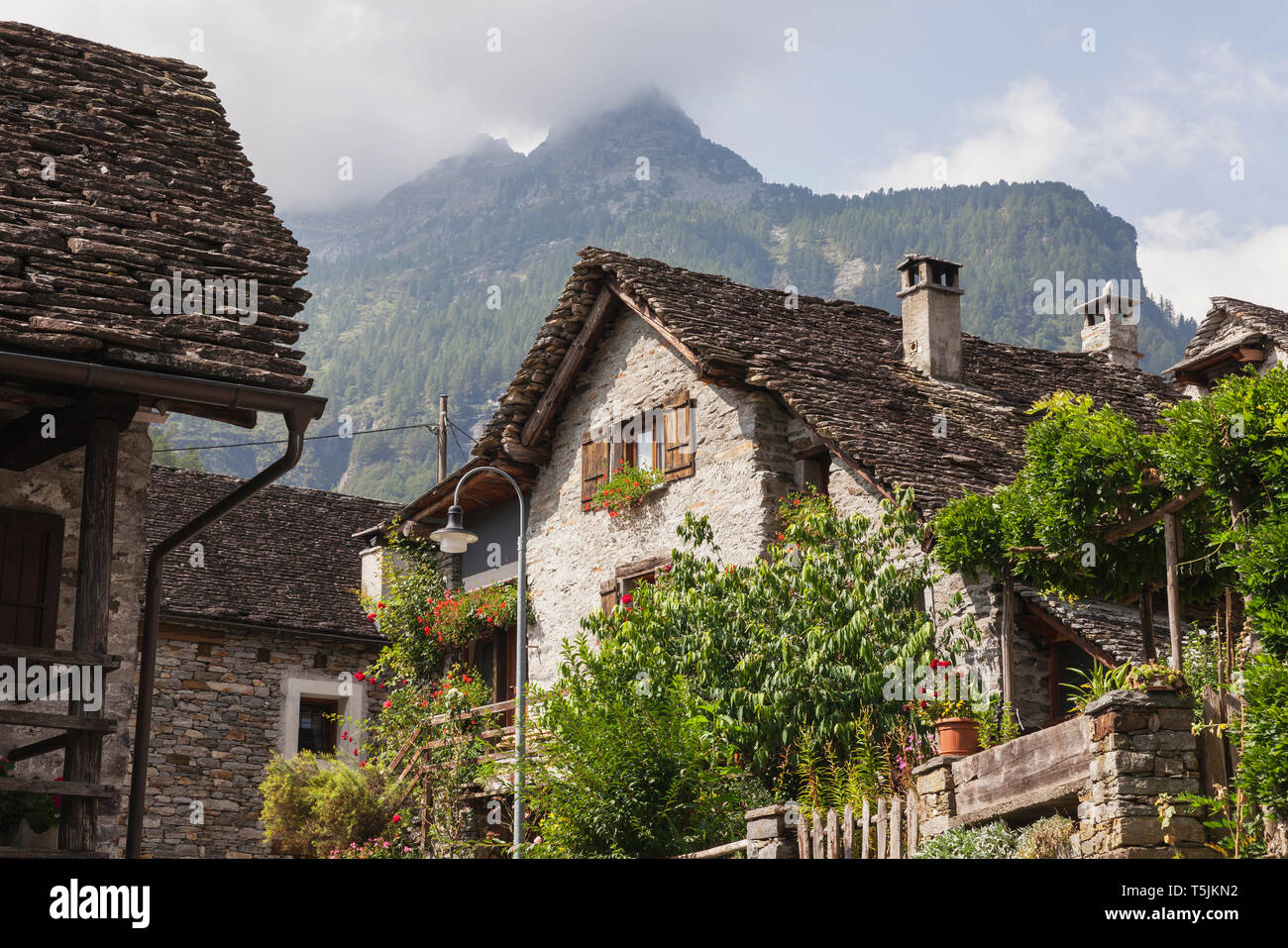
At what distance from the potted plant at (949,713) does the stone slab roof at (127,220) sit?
19.1ft

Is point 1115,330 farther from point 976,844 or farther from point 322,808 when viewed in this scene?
point 976,844

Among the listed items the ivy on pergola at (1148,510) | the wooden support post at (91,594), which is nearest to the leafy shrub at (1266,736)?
the ivy on pergola at (1148,510)

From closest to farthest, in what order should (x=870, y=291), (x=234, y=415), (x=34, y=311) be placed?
(x=34, y=311) → (x=234, y=415) → (x=870, y=291)

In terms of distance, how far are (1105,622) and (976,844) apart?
11.9 feet

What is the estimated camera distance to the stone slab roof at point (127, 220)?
739cm

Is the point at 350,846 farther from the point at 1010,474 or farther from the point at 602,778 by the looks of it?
the point at 1010,474

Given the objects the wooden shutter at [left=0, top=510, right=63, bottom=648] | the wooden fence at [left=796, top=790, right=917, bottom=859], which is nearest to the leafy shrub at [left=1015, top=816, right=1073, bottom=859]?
the wooden fence at [left=796, top=790, right=917, bottom=859]

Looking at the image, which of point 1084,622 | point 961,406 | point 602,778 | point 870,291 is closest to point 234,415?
point 602,778

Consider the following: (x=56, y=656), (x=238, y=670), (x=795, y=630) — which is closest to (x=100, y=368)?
(x=56, y=656)

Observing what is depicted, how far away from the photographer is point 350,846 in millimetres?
17469

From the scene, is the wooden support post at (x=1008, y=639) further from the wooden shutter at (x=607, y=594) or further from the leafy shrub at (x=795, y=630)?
the wooden shutter at (x=607, y=594)

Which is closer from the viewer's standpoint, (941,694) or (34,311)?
(34,311)
